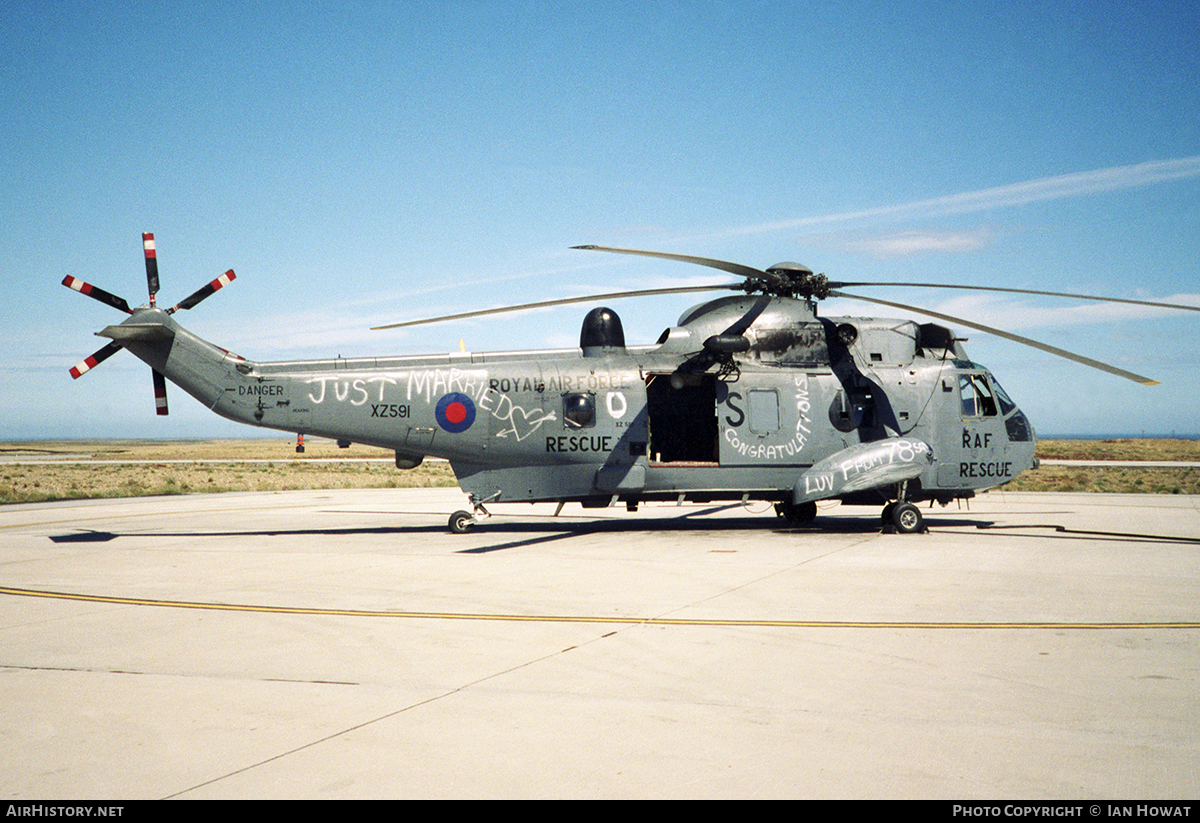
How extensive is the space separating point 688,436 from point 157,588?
12.0 metres

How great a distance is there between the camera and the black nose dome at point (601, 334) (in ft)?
59.6

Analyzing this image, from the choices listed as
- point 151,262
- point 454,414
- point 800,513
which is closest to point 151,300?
point 151,262

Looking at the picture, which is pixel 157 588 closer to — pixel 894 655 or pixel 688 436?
pixel 894 655

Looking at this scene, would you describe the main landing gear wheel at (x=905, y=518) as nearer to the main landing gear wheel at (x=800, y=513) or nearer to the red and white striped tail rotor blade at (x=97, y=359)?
the main landing gear wheel at (x=800, y=513)

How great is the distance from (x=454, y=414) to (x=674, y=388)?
4.89 m

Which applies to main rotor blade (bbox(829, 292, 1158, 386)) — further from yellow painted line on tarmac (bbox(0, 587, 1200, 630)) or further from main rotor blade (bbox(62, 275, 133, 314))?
main rotor blade (bbox(62, 275, 133, 314))

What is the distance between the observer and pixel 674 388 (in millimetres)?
18453

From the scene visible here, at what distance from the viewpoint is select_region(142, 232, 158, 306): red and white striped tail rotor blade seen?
1672 centimetres

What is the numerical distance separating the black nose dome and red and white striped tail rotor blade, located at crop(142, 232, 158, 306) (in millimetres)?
8903

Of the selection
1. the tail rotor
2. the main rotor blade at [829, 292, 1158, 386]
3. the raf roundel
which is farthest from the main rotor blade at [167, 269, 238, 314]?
the main rotor blade at [829, 292, 1158, 386]

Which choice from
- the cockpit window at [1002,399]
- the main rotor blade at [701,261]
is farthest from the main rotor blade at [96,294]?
the cockpit window at [1002,399]

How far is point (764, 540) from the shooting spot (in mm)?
16156

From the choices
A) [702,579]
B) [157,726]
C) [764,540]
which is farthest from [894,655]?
[764,540]

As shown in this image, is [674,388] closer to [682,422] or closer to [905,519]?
[682,422]
